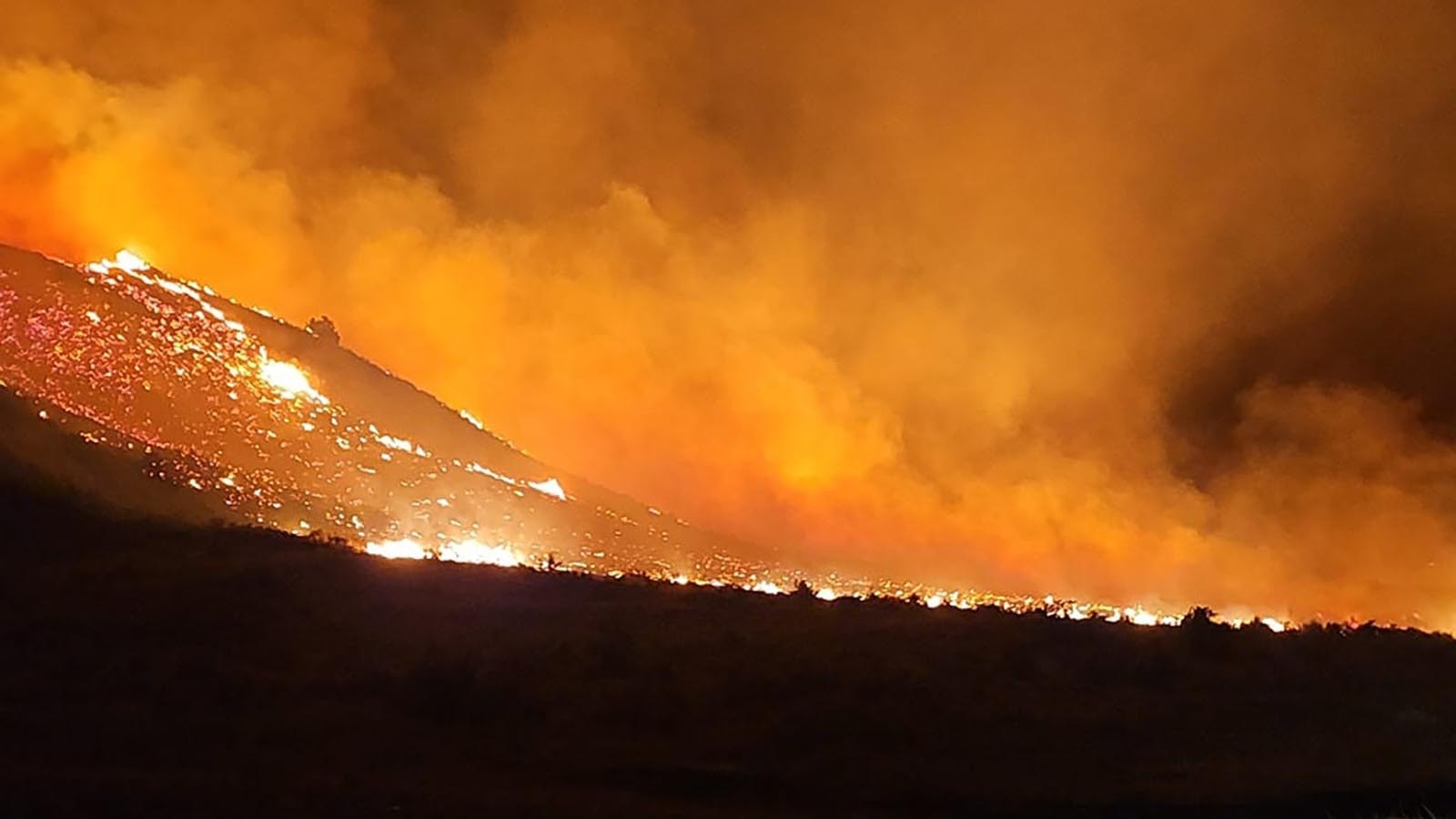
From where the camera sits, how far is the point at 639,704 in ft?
46.2

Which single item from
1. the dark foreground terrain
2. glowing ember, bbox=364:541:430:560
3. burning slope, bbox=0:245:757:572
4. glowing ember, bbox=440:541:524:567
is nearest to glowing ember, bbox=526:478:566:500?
burning slope, bbox=0:245:757:572

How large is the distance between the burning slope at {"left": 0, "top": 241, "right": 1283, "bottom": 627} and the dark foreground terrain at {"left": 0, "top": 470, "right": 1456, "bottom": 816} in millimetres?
17050

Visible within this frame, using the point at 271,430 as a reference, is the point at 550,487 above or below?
above

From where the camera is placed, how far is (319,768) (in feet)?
36.2

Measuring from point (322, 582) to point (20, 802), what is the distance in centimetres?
951

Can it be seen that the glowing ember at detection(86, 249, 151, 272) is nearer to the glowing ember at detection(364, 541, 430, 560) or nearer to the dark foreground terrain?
the glowing ember at detection(364, 541, 430, 560)

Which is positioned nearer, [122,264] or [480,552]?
[480,552]

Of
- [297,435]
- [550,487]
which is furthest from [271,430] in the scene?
[550,487]

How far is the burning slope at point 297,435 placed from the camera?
4012 cm

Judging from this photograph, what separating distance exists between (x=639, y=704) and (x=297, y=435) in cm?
3659

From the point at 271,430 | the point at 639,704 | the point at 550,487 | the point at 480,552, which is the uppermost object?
the point at 550,487

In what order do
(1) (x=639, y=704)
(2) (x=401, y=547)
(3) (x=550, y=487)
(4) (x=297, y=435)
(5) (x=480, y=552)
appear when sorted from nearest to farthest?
(1) (x=639, y=704) < (2) (x=401, y=547) < (5) (x=480, y=552) < (4) (x=297, y=435) < (3) (x=550, y=487)

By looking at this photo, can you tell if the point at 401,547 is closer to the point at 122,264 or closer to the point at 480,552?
the point at 480,552

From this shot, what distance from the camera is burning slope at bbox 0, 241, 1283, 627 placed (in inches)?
1580
